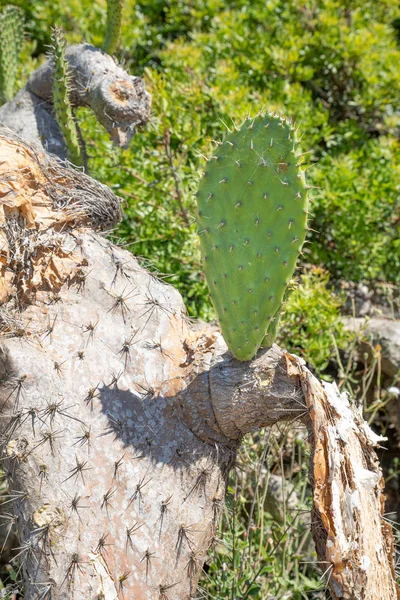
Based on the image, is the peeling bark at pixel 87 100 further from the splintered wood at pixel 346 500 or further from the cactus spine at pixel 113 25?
the splintered wood at pixel 346 500

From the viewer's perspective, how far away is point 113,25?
9.78 ft

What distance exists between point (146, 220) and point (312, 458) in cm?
175

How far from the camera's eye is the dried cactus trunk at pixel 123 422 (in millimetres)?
1724

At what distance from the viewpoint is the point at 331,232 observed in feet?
13.3

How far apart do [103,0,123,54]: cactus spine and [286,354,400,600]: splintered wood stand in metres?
1.86

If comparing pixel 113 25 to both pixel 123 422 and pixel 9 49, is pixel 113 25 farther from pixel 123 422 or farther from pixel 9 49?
pixel 123 422

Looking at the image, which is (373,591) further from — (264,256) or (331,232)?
(331,232)

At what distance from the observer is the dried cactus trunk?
1724mm

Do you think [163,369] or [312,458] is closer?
[312,458]

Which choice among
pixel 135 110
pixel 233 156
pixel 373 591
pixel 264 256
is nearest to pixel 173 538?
pixel 373 591

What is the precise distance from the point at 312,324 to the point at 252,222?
153 cm

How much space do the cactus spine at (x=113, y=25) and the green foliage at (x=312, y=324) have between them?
1.47m

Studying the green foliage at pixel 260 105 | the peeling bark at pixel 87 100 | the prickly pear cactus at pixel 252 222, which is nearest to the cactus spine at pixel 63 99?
the peeling bark at pixel 87 100

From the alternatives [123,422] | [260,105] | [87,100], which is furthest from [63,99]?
[260,105]
